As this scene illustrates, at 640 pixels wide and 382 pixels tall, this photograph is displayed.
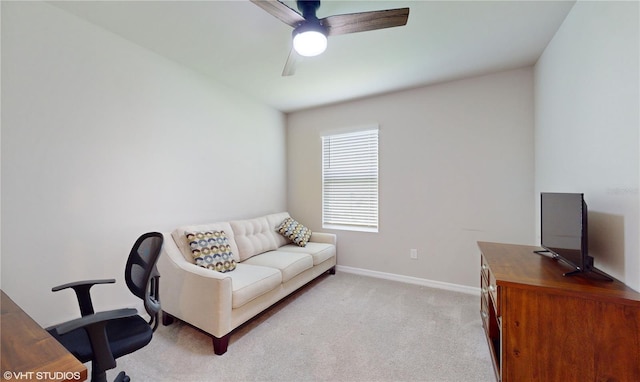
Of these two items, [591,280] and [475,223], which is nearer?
[591,280]

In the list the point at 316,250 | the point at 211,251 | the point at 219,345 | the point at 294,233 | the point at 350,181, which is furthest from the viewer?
the point at 350,181

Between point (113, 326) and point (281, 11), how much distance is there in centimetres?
212

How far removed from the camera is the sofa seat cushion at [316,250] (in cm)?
310

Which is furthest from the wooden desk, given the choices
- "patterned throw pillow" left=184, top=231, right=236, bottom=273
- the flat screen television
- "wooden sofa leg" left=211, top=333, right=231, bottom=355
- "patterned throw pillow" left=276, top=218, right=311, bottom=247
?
"patterned throw pillow" left=276, top=218, right=311, bottom=247

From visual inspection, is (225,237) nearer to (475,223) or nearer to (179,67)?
(179,67)

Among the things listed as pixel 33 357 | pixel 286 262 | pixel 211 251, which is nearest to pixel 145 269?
pixel 33 357

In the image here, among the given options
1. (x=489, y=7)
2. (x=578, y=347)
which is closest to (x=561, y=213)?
(x=578, y=347)

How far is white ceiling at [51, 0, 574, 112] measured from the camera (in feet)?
6.02

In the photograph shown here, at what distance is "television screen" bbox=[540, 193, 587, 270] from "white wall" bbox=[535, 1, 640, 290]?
16 centimetres

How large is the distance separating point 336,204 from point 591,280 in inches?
113

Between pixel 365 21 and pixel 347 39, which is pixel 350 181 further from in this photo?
pixel 365 21

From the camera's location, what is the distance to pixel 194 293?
1998 mm

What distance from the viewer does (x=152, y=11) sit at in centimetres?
188

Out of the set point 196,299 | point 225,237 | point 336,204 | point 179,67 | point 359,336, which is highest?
A: point 179,67
